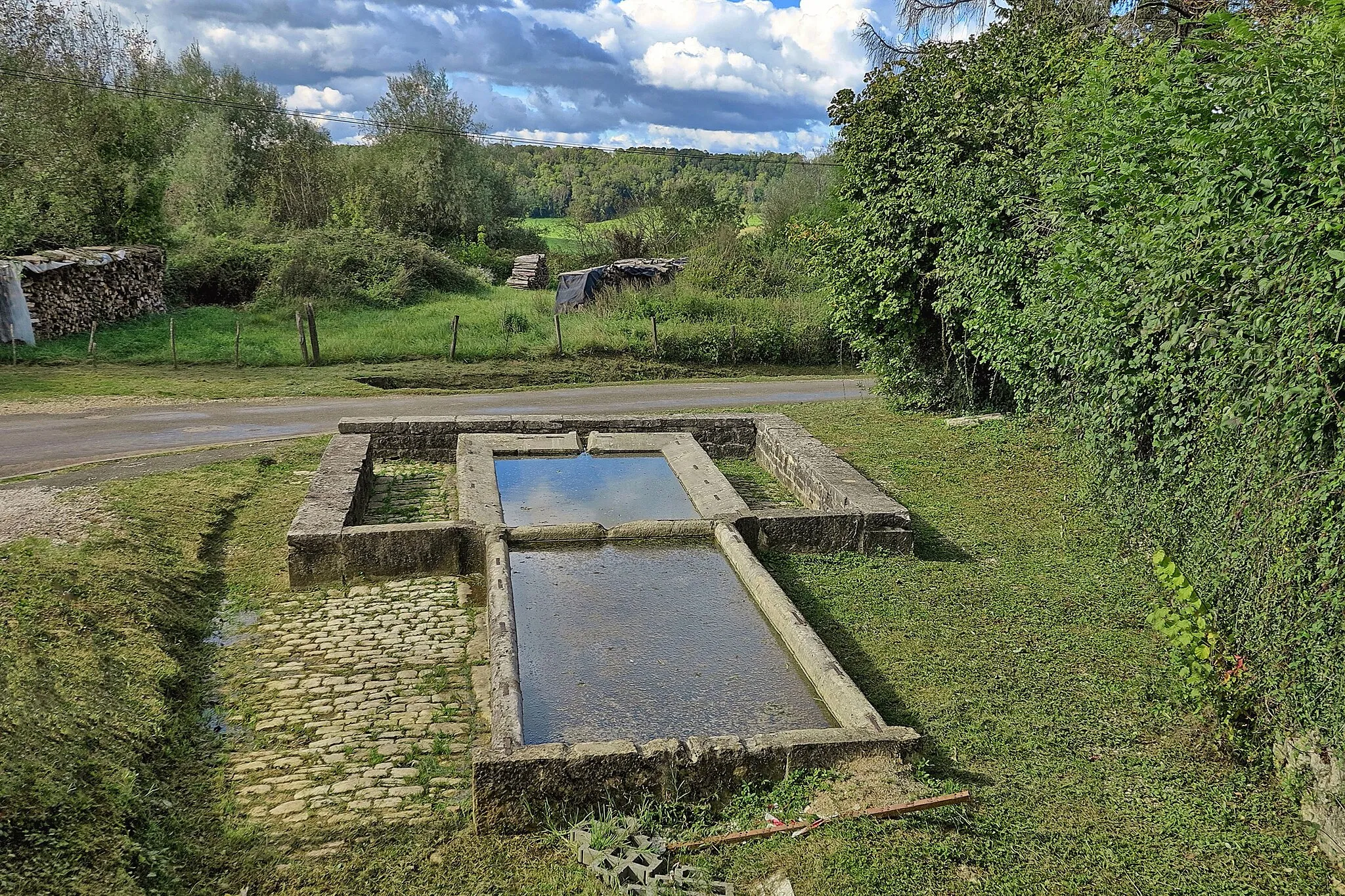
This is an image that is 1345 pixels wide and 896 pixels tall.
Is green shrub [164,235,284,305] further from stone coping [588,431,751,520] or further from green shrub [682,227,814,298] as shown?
stone coping [588,431,751,520]

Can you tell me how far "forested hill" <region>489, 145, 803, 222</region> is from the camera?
5453 centimetres

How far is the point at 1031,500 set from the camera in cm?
1106

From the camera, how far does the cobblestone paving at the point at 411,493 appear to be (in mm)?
10477

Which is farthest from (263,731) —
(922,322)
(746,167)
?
(746,167)

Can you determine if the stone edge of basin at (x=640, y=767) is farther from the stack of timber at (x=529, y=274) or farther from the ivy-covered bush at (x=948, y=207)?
the stack of timber at (x=529, y=274)

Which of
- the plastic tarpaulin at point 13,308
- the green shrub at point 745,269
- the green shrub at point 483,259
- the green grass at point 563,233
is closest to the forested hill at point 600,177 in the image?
the green grass at point 563,233

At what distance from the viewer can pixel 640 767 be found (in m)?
5.25

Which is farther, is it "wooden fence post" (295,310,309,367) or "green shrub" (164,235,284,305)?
"green shrub" (164,235,284,305)

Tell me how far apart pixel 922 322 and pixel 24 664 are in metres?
13.0

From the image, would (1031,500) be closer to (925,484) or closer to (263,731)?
(925,484)

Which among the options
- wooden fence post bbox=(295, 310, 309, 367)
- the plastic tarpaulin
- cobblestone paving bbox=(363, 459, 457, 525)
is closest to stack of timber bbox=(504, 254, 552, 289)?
wooden fence post bbox=(295, 310, 309, 367)

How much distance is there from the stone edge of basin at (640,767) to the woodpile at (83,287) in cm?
1958

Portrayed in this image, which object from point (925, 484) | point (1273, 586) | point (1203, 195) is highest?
point (1203, 195)

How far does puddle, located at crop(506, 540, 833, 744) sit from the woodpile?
17.0 meters
